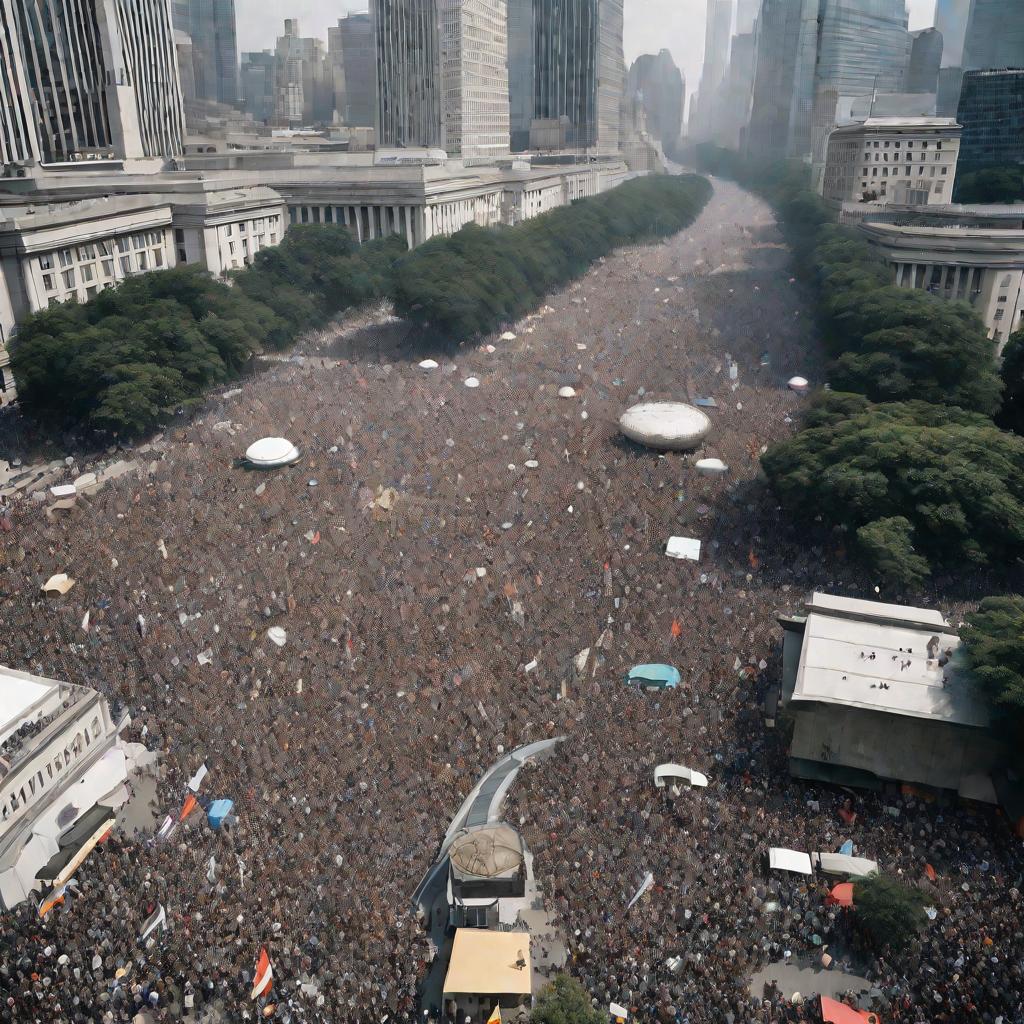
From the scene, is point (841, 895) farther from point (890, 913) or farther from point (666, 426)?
point (666, 426)

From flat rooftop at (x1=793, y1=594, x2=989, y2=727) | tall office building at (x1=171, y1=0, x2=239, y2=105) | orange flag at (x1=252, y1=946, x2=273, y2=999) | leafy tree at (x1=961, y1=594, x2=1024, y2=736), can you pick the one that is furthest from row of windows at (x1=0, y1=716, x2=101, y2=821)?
tall office building at (x1=171, y1=0, x2=239, y2=105)

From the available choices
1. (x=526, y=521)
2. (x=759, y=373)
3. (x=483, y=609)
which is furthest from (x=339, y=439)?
(x=759, y=373)

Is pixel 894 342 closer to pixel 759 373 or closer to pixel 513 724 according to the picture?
pixel 759 373

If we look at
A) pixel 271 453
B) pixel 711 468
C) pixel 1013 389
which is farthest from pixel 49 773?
pixel 1013 389

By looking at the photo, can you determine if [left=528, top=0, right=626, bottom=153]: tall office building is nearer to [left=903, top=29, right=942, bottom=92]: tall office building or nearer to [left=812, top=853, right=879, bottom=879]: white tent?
[left=903, top=29, right=942, bottom=92]: tall office building

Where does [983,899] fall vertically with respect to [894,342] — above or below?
below

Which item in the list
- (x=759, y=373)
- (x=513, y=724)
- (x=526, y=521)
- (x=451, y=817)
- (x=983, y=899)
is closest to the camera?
(x=983, y=899)
